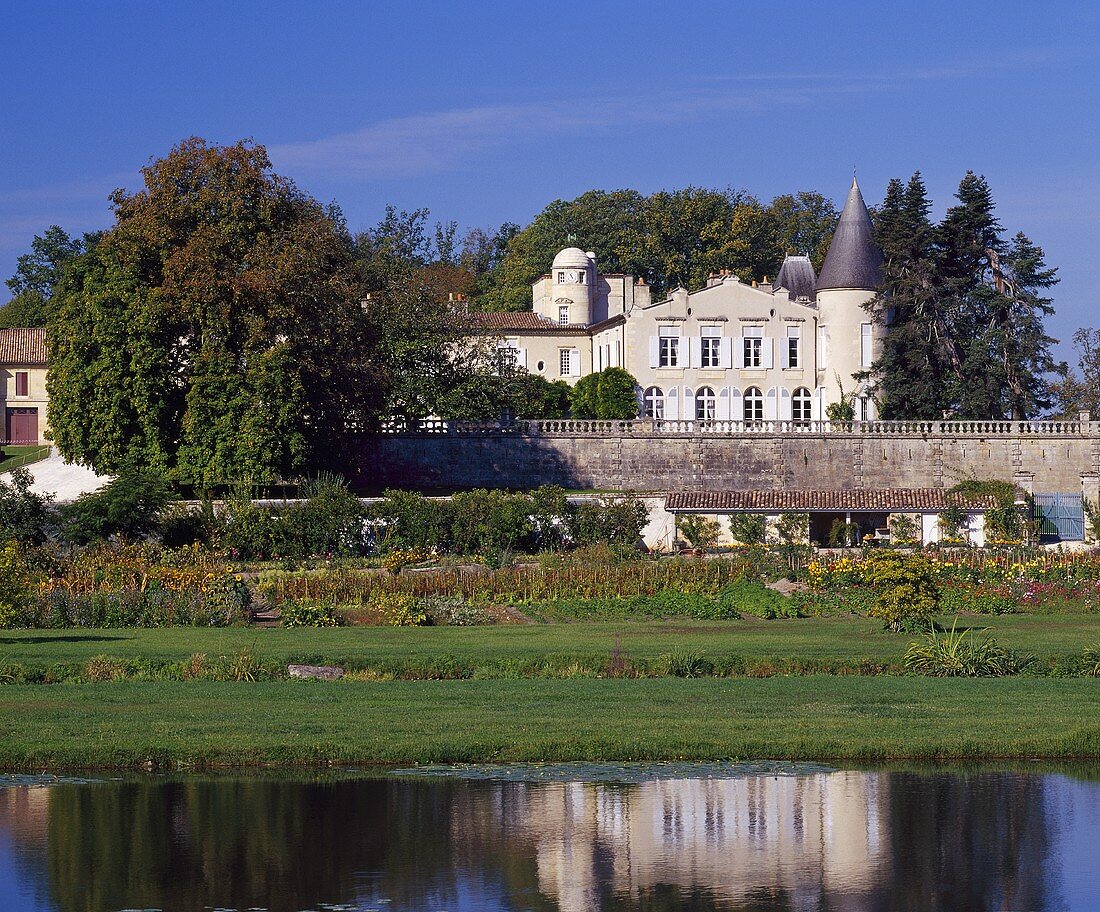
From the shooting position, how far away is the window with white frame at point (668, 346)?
71.8 metres

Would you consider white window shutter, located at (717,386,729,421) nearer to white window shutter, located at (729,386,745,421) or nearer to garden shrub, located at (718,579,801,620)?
white window shutter, located at (729,386,745,421)

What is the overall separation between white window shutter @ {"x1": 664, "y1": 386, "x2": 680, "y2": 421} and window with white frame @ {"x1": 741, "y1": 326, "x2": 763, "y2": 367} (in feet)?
11.7

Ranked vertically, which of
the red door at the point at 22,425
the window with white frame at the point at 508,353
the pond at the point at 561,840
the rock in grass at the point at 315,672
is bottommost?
the pond at the point at 561,840

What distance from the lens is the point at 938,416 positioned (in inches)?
2579

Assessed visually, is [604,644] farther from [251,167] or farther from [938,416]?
[938,416]

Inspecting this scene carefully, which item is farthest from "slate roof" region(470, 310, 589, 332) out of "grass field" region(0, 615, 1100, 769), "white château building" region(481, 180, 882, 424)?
"grass field" region(0, 615, 1100, 769)

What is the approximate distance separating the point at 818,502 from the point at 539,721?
3331cm

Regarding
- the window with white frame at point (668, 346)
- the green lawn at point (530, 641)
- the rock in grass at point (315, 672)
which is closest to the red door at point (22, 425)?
the window with white frame at point (668, 346)

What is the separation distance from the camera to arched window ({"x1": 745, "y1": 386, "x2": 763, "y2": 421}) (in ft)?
237

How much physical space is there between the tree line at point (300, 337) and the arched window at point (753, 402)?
527 centimetres

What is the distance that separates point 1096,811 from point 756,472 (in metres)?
47.5

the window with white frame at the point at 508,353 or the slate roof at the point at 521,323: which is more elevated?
the slate roof at the point at 521,323

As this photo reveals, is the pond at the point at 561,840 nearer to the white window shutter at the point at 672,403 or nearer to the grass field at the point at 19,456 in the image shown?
the grass field at the point at 19,456

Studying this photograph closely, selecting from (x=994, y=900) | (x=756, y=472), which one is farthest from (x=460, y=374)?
(x=994, y=900)
